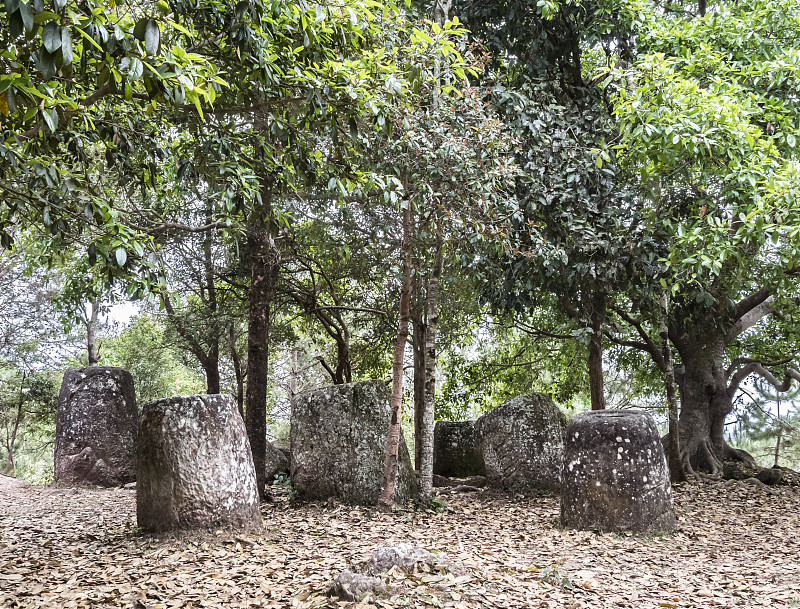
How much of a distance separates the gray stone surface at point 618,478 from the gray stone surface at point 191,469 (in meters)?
3.60

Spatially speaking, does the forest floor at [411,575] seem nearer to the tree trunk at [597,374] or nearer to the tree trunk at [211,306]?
the tree trunk at [597,374]

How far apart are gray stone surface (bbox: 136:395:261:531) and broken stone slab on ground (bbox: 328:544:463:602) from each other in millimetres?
2361

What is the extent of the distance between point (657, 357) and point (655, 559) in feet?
22.0

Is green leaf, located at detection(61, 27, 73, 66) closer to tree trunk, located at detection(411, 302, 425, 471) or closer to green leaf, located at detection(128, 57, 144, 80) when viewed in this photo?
green leaf, located at detection(128, 57, 144, 80)

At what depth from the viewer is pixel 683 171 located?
8555mm

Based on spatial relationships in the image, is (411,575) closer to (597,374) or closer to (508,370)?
(597,374)

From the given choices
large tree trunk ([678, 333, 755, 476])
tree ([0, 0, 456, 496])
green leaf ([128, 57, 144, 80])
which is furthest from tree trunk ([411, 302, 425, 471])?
green leaf ([128, 57, 144, 80])

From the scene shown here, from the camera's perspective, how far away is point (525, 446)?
9.97m

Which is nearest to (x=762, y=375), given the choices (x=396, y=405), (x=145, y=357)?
(x=396, y=405)

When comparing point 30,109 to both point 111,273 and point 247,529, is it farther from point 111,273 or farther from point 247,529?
point 247,529

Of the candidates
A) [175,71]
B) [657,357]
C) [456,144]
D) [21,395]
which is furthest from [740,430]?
[21,395]

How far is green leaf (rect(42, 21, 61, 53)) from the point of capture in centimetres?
263

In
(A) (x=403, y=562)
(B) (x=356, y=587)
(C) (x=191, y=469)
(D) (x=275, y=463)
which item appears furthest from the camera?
(D) (x=275, y=463)

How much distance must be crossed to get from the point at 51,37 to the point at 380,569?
3.72 m
